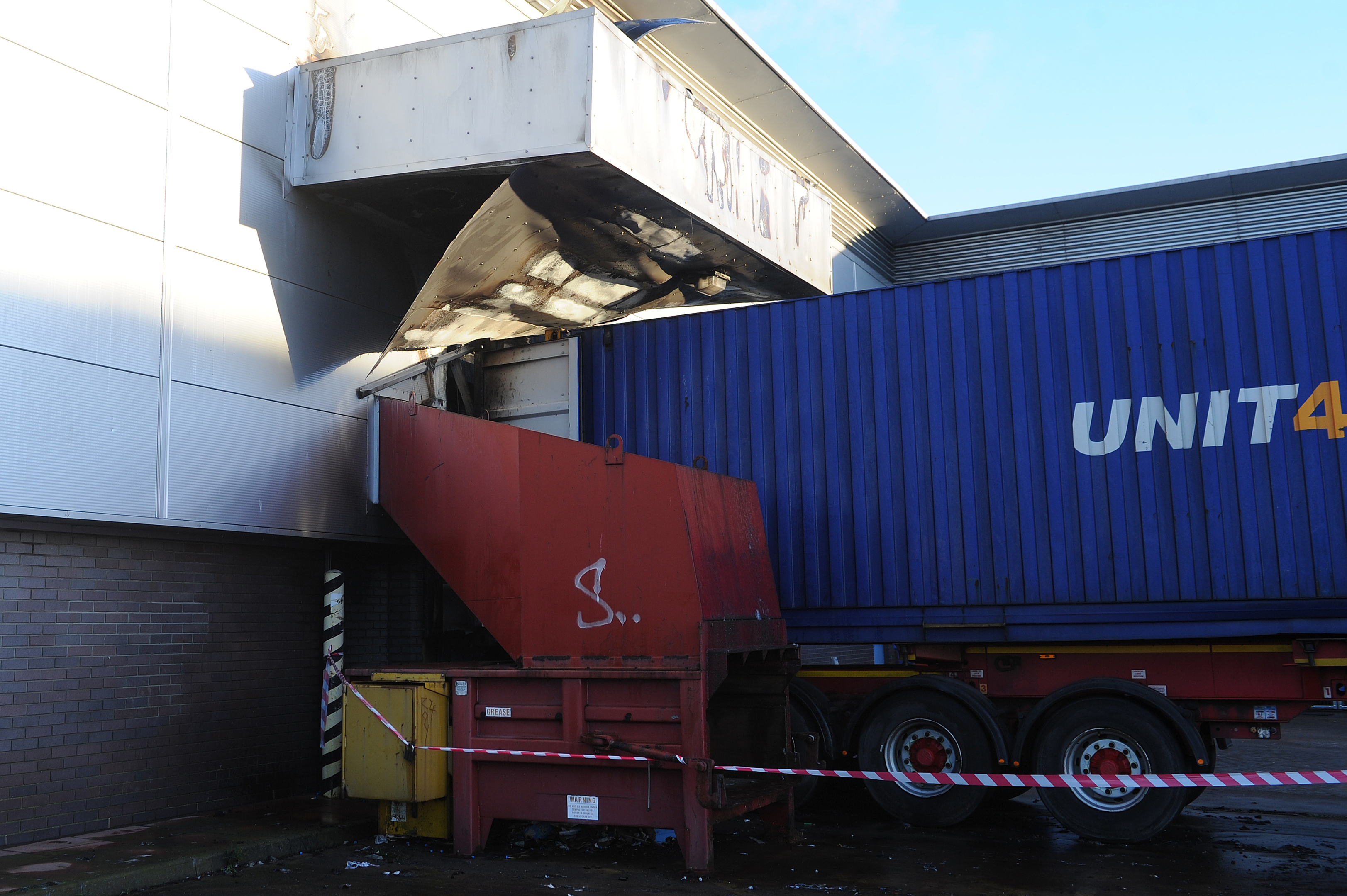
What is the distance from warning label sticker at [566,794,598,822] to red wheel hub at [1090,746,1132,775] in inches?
139

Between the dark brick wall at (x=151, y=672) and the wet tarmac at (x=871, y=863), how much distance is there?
148cm

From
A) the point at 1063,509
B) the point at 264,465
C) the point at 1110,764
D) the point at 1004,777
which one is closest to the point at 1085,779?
the point at 1004,777

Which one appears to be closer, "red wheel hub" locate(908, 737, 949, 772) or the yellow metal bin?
the yellow metal bin

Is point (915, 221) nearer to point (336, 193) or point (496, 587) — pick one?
point (336, 193)

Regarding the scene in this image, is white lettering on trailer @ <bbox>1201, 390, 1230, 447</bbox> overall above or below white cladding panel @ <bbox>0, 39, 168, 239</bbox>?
below

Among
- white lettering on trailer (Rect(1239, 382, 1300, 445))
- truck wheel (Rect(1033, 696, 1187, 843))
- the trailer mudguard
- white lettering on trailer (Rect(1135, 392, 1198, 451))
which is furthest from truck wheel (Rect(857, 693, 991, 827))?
white lettering on trailer (Rect(1239, 382, 1300, 445))

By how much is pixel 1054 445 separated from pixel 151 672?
6.93m

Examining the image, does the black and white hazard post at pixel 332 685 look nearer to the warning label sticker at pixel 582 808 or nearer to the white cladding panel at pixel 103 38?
the warning label sticker at pixel 582 808

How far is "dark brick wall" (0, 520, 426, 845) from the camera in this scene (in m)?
7.14

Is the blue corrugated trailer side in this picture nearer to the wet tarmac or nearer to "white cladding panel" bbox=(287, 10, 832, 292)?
the wet tarmac

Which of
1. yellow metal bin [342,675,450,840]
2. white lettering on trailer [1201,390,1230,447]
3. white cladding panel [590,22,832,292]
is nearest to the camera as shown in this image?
yellow metal bin [342,675,450,840]

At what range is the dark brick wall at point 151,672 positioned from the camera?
23.4 feet

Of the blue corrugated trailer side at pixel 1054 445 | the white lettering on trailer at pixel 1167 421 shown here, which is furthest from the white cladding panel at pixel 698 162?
the white lettering on trailer at pixel 1167 421

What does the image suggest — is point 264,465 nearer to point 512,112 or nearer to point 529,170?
point 529,170
